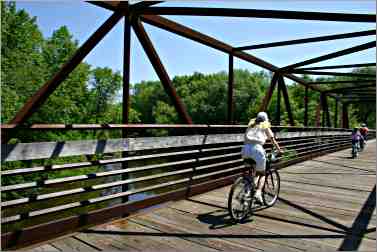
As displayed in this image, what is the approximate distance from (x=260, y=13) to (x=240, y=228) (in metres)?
3.03

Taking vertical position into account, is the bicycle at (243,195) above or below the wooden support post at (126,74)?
below

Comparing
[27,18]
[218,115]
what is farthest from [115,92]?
[218,115]

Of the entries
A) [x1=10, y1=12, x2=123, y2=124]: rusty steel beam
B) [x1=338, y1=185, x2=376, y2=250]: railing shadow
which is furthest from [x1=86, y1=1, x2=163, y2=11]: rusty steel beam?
[x1=338, y1=185, x2=376, y2=250]: railing shadow

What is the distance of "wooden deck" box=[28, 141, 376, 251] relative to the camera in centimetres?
367

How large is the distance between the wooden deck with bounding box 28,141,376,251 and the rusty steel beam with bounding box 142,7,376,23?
2855mm

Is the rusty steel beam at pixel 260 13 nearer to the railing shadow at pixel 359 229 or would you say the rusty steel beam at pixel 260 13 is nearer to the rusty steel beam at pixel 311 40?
the rusty steel beam at pixel 311 40

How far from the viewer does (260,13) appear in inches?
193

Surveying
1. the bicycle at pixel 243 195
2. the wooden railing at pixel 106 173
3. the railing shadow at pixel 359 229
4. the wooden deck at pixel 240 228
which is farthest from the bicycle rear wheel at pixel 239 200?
the railing shadow at pixel 359 229

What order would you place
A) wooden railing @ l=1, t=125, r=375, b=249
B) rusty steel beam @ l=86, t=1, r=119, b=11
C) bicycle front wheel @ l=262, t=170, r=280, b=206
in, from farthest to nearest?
bicycle front wheel @ l=262, t=170, r=280, b=206 → rusty steel beam @ l=86, t=1, r=119, b=11 → wooden railing @ l=1, t=125, r=375, b=249

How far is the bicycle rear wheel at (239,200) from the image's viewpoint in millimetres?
4535

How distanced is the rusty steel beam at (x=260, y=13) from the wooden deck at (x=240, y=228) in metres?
2.85

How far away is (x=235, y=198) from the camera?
182 inches

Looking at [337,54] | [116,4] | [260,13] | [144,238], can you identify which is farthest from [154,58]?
[337,54]

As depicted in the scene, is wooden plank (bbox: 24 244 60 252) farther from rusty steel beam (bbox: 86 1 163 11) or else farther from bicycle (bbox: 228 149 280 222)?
rusty steel beam (bbox: 86 1 163 11)
